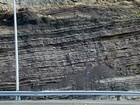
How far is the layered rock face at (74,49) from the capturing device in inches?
882

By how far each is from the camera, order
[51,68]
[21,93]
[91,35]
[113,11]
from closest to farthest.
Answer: [21,93], [51,68], [91,35], [113,11]

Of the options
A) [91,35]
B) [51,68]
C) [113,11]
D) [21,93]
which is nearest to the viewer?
[21,93]

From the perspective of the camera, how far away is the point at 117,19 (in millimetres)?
25156

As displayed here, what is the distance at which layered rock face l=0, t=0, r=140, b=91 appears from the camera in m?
22.4

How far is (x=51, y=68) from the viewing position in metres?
22.9

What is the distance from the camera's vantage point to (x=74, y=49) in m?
23.8

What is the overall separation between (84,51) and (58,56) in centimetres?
176

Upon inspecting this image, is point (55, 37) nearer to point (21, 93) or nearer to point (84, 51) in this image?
point (84, 51)

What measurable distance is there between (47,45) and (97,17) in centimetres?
419

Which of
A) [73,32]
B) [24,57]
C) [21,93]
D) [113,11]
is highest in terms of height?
[113,11]

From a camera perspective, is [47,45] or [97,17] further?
[97,17]

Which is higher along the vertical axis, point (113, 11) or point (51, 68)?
point (113, 11)

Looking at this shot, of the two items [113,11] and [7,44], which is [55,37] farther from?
[113,11]

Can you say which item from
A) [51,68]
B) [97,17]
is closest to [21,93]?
[51,68]
